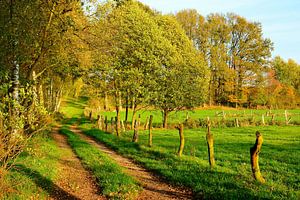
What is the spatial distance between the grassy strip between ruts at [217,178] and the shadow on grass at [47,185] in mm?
4642

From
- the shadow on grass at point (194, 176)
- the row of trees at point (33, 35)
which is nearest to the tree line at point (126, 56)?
the row of trees at point (33, 35)

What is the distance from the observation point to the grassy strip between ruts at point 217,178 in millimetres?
10479

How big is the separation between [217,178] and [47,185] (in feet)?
22.5

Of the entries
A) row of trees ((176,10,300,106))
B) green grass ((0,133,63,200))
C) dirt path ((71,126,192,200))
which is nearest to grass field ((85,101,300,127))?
row of trees ((176,10,300,106))

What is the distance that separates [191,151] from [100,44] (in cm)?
1084

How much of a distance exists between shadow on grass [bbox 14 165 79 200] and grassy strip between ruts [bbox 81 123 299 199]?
4.64 metres

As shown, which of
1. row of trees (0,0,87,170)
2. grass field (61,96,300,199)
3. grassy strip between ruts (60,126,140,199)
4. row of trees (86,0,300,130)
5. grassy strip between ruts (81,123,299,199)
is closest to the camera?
grassy strip between ruts (81,123,299,199)

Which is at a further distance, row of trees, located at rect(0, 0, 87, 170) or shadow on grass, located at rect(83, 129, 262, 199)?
row of trees, located at rect(0, 0, 87, 170)

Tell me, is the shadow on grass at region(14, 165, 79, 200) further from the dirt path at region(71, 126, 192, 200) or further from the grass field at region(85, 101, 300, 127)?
the grass field at region(85, 101, 300, 127)

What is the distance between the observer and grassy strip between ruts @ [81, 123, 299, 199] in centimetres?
1048

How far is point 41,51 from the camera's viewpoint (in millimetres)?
20719

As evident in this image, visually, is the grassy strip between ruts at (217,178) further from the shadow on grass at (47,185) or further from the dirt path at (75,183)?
the shadow on grass at (47,185)

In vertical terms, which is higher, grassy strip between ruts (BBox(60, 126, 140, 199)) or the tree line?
the tree line

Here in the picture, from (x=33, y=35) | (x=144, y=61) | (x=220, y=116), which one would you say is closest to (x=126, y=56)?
(x=144, y=61)
